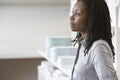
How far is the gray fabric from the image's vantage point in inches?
36.0

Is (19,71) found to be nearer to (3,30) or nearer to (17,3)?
(3,30)

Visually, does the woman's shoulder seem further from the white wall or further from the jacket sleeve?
the white wall

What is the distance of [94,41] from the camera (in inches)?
39.1

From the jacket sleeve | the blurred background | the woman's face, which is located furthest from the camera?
the blurred background

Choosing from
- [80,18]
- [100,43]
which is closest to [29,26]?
[80,18]

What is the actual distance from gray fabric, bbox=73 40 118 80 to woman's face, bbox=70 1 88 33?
4.1 inches

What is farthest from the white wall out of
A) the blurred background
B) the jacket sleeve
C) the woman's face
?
the jacket sleeve

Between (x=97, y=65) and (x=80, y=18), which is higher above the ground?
(x=80, y=18)

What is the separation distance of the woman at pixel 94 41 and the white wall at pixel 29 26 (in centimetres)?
234

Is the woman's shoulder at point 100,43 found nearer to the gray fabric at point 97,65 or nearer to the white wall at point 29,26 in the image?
the gray fabric at point 97,65

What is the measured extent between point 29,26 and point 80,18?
2449 mm

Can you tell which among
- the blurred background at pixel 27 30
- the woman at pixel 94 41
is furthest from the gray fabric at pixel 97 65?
the blurred background at pixel 27 30

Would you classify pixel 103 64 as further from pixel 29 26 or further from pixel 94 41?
pixel 29 26

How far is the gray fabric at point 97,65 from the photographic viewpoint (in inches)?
36.0
